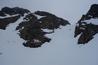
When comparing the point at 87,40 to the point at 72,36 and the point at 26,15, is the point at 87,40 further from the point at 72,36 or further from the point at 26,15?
the point at 26,15

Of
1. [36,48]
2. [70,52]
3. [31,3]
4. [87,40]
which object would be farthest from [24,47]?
[31,3]

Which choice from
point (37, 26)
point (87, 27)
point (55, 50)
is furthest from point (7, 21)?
point (55, 50)

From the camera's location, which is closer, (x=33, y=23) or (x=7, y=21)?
(x=33, y=23)

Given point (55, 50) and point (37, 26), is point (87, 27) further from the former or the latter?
point (55, 50)

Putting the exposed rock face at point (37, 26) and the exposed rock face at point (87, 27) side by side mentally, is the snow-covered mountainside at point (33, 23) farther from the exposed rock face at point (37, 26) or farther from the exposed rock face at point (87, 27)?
the exposed rock face at point (87, 27)

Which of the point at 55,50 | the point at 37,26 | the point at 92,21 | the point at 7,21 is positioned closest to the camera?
the point at 55,50

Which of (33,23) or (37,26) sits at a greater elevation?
(33,23)
